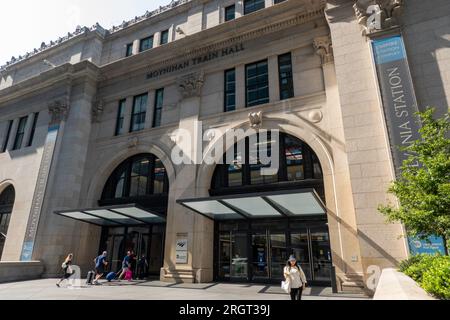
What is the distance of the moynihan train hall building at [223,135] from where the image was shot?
42.2 feet

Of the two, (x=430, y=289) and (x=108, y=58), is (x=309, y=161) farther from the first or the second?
(x=108, y=58)

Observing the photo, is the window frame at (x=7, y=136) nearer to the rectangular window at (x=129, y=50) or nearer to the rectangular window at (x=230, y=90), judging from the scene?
the rectangular window at (x=129, y=50)

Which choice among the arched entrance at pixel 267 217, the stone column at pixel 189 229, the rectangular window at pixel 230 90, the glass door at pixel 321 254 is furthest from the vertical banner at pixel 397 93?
the stone column at pixel 189 229

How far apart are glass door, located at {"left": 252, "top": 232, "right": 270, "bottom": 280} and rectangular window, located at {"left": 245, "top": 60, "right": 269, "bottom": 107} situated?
26.1 ft

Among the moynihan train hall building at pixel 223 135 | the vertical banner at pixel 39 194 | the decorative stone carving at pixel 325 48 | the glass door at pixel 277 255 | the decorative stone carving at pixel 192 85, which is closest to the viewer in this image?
the moynihan train hall building at pixel 223 135

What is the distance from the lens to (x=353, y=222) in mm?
13125

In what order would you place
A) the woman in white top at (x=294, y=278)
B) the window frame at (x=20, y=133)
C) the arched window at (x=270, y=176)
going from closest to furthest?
the woman in white top at (x=294, y=278) < the arched window at (x=270, y=176) < the window frame at (x=20, y=133)

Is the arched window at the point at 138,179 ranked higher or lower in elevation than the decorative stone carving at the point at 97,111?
lower

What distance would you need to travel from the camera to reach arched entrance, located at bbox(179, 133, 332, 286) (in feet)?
46.2

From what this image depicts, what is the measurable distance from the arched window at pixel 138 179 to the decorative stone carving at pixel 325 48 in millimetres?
11976

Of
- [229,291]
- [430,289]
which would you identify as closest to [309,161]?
[229,291]

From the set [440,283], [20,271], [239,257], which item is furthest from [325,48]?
[20,271]

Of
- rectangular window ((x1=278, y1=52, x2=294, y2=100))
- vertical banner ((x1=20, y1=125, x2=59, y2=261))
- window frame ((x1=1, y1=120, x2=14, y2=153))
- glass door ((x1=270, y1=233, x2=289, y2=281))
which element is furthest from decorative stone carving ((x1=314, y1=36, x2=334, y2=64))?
window frame ((x1=1, y1=120, x2=14, y2=153))

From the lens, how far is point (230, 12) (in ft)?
70.7
